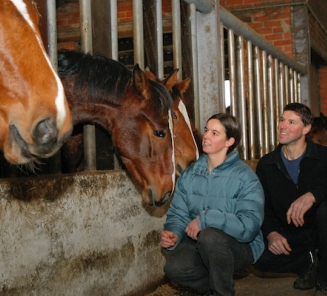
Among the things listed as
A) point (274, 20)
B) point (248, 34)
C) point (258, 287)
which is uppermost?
point (274, 20)

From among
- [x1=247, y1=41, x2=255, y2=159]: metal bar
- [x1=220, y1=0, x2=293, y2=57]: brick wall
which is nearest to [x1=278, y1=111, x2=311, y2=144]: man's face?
[x1=247, y1=41, x2=255, y2=159]: metal bar

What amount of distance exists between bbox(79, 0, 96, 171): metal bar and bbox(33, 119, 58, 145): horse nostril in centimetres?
180

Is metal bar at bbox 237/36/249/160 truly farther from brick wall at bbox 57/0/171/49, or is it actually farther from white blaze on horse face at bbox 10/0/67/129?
white blaze on horse face at bbox 10/0/67/129

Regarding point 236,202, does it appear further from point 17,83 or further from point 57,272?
point 17,83

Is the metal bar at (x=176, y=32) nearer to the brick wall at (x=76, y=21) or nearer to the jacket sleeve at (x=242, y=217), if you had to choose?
the jacket sleeve at (x=242, y=217)

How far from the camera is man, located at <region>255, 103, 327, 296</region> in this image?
3.66 metres

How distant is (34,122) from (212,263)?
152 cm

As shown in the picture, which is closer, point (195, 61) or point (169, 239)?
point (169, 239)

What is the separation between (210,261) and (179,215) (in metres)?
0.38

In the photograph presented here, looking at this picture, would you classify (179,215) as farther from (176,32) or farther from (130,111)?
(176,32)

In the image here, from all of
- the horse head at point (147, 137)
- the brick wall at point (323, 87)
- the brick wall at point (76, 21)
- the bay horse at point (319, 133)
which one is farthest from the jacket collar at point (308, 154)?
the brick wall at point (323, 87)

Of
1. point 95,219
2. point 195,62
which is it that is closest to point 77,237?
point 95,219

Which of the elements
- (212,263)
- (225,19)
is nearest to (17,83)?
(212,263)

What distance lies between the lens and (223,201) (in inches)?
124
